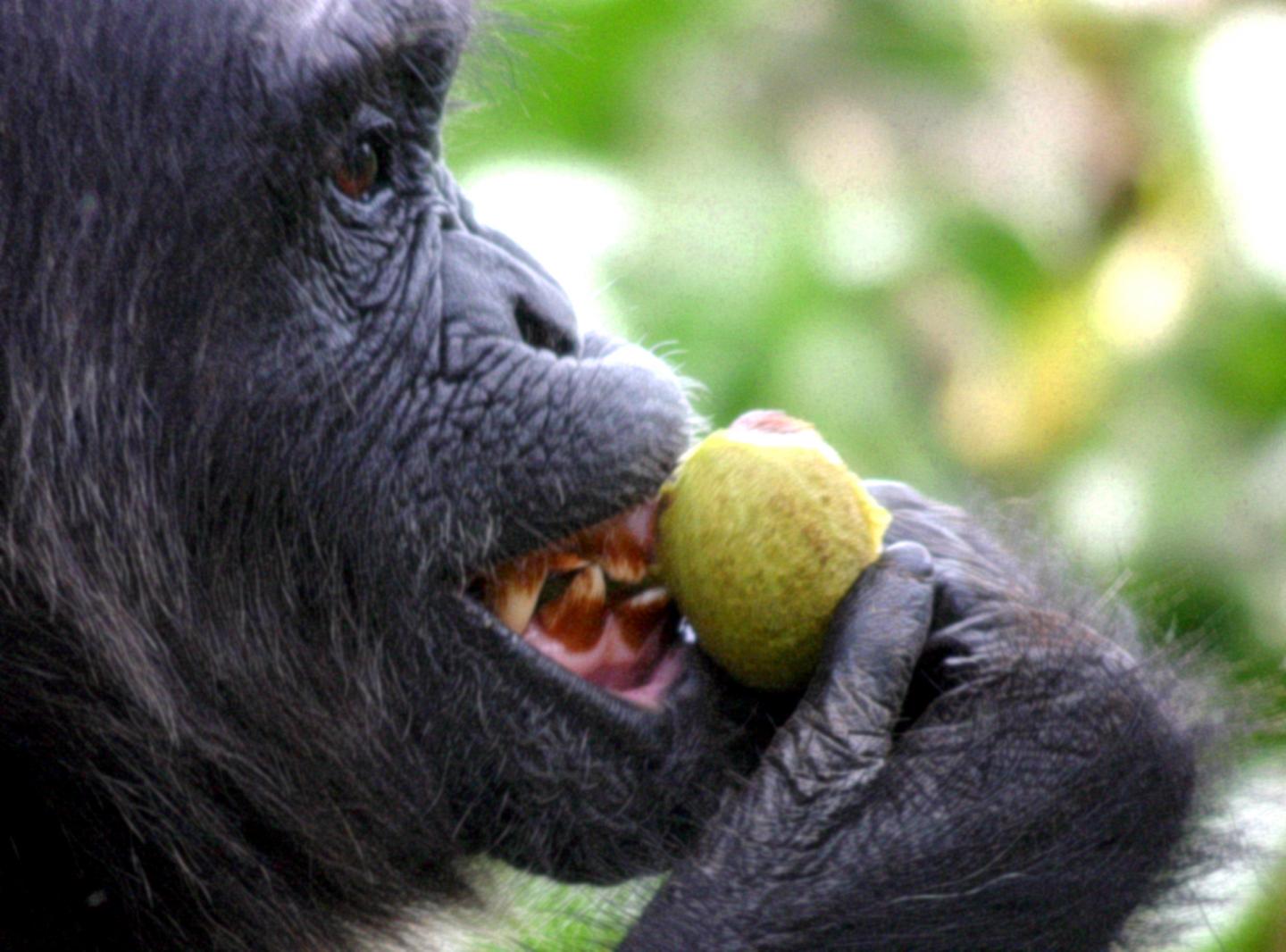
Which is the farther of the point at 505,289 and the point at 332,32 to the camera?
the point at 505,289

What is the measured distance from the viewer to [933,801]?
1.83 m

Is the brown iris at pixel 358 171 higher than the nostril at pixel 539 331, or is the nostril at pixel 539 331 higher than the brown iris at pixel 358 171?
the brown iris at pixel 358 171

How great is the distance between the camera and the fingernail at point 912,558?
1.87 m

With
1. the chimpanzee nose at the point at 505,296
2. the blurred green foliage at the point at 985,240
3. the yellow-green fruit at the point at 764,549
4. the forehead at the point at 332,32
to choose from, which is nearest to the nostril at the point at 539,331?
the chimpanzee nose at the point at 505,296

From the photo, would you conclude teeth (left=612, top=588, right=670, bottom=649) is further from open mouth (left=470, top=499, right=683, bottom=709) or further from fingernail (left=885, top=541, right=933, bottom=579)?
fingernail (left=885, top=541, right=933, bottom=579)

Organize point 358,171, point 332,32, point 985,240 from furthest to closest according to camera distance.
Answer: point 985,240, point 358,171, point 332,32

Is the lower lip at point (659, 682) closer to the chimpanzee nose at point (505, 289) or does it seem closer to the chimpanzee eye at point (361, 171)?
Answer: the chimpanzee nose at point (505, 289)

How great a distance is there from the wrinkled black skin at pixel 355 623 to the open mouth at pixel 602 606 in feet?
0.15

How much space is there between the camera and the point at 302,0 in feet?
5.89

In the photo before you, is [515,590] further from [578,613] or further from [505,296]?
[505,296]

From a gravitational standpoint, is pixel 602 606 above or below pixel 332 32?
below

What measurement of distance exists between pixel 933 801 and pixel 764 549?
0.92 ft

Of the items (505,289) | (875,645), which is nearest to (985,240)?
(505,289)

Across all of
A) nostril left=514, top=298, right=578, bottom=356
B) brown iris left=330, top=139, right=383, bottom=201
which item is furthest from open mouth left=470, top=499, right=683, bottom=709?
brown iris left=330, top=139, right=383, bottom=201
